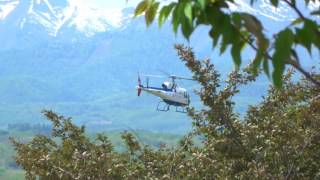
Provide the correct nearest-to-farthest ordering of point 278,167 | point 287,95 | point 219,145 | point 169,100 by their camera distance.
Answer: point 278,167 < point 219,145 < point 287,95 < point 169,100

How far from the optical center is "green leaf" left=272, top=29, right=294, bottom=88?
294 centimetres

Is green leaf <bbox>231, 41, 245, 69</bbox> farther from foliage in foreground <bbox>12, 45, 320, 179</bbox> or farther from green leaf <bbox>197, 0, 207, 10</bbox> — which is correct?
foliage in foreground <bbox>12, 45, 320, 179</bbox>

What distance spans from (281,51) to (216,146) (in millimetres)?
10621

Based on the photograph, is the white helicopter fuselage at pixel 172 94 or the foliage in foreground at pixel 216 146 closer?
the foliage in foreground at pixel 216 146

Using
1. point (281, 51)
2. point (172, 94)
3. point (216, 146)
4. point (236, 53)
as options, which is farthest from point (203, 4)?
point (172, 94)

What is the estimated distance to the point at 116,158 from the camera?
14.7 meters

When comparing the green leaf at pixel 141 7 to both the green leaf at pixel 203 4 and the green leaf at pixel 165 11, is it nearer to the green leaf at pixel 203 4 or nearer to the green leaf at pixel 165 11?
the green leaf at pixel 165 11

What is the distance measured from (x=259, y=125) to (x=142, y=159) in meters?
2.87

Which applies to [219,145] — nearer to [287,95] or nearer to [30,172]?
[287,95]

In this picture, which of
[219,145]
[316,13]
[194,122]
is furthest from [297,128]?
[316,13]

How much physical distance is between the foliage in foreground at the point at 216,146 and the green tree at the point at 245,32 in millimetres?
7733

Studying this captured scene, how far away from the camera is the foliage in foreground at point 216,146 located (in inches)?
463

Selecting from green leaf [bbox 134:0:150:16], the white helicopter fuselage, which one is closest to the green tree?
green leaf [bbox 134:0:150:16]

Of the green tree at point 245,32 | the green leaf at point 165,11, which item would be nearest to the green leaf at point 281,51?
the green tree at point 245,32
